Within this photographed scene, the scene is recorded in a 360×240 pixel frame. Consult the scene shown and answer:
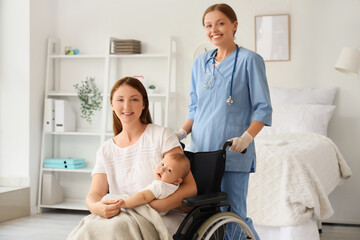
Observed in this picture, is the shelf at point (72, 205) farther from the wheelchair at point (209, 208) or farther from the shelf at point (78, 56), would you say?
the wheelchair at point (209, 208)

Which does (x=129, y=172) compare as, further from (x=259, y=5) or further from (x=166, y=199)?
(x=259, y=5)

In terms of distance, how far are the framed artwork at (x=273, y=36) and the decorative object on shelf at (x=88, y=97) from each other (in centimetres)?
160

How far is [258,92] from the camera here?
2164mm

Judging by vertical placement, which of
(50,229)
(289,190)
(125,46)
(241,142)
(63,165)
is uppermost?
(125,46)

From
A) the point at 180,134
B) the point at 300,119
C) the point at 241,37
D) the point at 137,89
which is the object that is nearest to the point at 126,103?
the point at 137,89

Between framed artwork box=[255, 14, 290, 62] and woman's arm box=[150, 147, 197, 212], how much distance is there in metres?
2.82

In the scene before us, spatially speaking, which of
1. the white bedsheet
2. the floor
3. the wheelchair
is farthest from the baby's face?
the floor

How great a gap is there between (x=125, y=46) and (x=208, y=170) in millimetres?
2872

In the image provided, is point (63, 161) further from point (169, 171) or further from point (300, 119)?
point (169, 171)

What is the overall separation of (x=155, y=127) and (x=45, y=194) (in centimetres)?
304

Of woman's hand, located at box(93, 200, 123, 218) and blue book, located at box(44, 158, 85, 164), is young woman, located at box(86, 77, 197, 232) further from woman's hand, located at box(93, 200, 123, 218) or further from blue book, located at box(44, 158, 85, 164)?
blue book, located at box(44, 158, 85, 164)

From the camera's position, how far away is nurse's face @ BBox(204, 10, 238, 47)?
85.4 inches

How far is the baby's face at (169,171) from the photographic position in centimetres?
196

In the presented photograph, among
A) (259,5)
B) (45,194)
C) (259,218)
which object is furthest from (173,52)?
(259,218)
